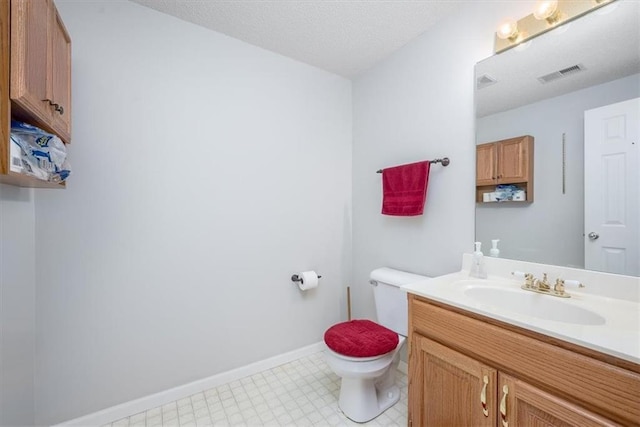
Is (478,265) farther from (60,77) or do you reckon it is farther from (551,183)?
(60,77)

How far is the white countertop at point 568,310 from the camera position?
2.43 feet

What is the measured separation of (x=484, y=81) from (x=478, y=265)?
1.01 metres

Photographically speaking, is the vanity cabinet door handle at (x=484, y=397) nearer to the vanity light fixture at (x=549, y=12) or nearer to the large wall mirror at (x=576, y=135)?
the large wall mirror at (x=576, y=135)

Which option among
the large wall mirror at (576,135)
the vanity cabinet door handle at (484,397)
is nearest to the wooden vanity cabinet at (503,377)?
the vanity cabinet door handle at (484,397)

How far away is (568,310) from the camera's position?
41.9 inches

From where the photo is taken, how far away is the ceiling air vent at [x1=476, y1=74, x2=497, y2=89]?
148 cm

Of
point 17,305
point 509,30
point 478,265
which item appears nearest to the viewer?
point 17,305

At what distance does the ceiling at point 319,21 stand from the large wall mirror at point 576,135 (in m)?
0.58

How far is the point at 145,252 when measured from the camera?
1.62 m

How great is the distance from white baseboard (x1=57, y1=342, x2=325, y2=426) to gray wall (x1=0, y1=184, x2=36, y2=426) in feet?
0.89

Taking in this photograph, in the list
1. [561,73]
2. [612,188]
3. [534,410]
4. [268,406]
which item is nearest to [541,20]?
[561,73]

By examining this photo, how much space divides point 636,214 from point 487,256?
22.6 inches

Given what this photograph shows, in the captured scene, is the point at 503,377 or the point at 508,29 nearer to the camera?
the point at 503,377

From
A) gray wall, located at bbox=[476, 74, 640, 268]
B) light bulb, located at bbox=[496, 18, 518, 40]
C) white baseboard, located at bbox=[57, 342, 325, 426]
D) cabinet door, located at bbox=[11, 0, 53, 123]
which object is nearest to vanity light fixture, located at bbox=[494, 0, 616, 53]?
light bulb, located at bbox=[496, 18, 518, 40]
